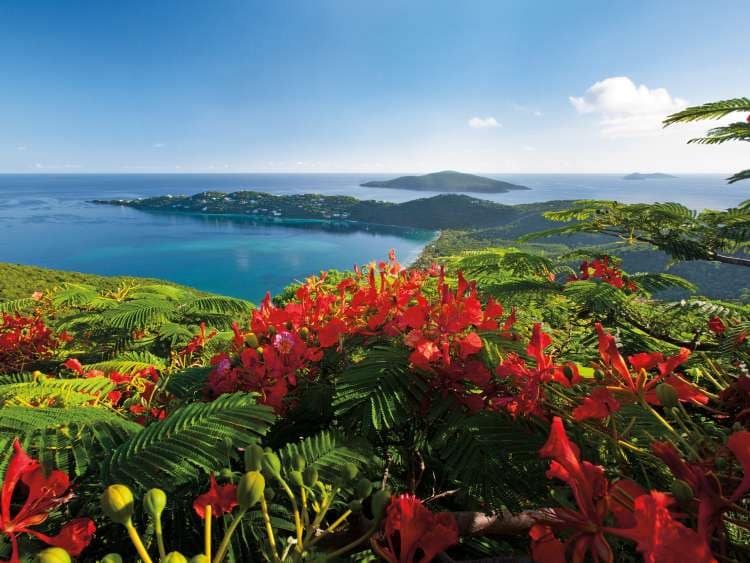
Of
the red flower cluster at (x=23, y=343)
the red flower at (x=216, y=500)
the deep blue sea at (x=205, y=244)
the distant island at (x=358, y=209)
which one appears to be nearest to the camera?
the red flower at (x=216, y=500)

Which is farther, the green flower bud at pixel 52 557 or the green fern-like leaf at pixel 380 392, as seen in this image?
the green fern-like leaf at pixel 380 392

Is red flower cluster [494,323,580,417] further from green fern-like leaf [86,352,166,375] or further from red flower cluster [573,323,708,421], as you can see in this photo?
green fern-like leaf [86,352,166,375]

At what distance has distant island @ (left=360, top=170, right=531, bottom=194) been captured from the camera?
115 metres

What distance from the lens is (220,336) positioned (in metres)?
1.83

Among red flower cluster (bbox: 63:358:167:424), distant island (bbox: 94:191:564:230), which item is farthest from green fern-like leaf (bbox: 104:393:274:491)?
distant island (bbox: 94:191:564:230)

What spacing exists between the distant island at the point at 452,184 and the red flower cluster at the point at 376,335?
119085 millimetres

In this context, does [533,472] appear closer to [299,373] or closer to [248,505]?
[248,505]

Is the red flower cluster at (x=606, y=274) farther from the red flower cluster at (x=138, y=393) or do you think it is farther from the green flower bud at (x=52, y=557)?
the green flower bud at (x=52, y=557)

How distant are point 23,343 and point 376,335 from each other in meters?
4.03

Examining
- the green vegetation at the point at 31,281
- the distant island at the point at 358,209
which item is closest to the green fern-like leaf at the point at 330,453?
the green vegetation at the point at 31,281

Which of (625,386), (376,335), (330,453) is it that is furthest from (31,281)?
(625,386)

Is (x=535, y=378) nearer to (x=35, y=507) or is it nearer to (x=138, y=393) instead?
(x=35, y=507)

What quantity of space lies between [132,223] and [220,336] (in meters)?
76.0

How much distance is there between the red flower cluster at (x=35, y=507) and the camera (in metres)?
0.49
